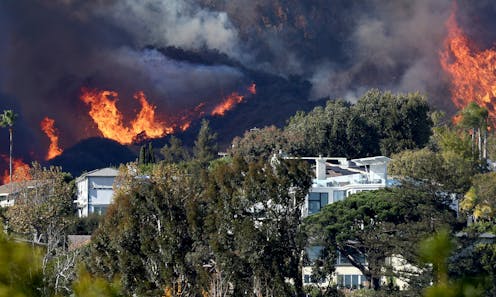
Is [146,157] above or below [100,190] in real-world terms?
above

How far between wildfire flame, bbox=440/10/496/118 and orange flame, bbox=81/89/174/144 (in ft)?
120

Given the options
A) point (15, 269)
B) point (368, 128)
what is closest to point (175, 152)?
point (368, 128)

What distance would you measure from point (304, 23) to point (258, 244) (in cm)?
11632

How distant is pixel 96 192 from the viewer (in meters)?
112

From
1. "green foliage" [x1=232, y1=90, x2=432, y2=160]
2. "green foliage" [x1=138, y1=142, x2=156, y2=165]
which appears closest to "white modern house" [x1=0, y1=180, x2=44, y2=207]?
"green foliage" [x1=138, y1=142, x2=156, y2=165]

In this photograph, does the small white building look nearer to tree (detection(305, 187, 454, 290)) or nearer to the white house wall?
the white house wall

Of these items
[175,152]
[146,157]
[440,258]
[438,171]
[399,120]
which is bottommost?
[440,258]

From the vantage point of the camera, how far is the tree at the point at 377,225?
6788 cm

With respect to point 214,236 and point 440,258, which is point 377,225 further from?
point 440,258

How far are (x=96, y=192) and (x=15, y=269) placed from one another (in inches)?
3628

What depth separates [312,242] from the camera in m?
72.0

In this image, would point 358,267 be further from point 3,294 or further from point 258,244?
point 3,294

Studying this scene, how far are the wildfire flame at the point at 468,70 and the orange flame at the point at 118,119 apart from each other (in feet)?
120

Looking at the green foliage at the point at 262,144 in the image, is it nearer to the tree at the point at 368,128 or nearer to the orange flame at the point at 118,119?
the tree at the point at 368,128
